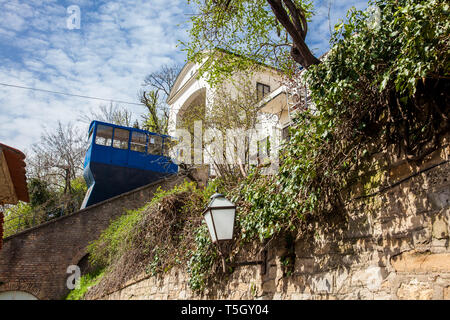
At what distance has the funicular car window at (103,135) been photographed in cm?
1622

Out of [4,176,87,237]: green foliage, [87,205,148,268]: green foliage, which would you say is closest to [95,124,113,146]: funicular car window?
[4,176,87,237]: green foliage

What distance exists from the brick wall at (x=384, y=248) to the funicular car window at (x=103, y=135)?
13778 mm

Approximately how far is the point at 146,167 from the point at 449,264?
1584 centimetres

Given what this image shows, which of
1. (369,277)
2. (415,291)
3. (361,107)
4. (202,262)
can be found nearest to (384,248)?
(369,277)

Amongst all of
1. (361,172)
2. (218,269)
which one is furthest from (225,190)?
(361,172)

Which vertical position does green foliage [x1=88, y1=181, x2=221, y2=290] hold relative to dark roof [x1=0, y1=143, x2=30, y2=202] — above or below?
below

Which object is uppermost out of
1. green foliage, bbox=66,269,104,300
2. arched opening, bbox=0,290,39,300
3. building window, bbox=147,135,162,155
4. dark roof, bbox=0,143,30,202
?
building window, bbox=147,135,162,155

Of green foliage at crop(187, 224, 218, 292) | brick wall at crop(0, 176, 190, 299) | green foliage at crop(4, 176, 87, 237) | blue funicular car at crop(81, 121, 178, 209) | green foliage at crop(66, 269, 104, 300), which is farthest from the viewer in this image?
green foliage at crop(4, 176, 87, 237)

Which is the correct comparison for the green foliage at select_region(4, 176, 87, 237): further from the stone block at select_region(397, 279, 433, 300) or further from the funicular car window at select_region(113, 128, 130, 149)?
the stone block at select_region(397, 279, 433, 300)

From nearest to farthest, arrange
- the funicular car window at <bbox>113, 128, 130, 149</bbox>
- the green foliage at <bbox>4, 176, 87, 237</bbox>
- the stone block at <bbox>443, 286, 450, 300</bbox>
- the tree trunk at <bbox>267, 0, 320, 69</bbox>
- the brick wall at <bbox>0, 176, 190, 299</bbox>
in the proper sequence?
the stone block at <bbox>443, 286, 450, 300</bbox> < the tree trunk at <bbox>267, 0, 320, 69</bbox> < the brick wall at <bbox>0, 176, 190, 299</bbox> < the funicular car window at <bbox>113, 128, 130, 149</bbox> < the green foliage at <bbox>4, 176, 87, 237</bbox>

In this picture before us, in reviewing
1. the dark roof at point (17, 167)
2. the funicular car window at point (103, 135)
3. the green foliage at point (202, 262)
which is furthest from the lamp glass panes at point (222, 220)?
the funicular car window at point (103, 135)

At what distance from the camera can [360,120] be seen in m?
3.35

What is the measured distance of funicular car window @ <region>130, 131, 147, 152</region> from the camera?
55.6 ft

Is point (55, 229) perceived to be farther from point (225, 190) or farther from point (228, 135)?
point (225, 190)
